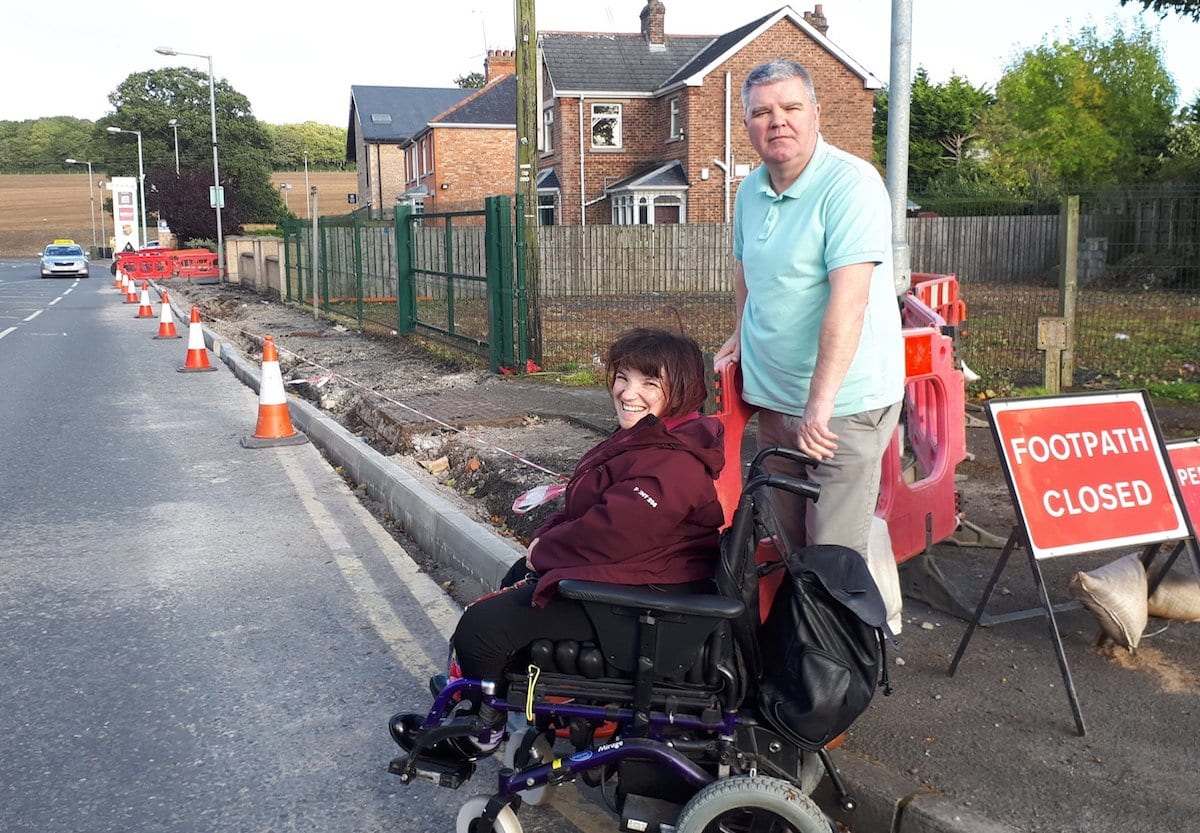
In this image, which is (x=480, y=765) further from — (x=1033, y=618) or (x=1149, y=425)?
(x=1149, y=425)


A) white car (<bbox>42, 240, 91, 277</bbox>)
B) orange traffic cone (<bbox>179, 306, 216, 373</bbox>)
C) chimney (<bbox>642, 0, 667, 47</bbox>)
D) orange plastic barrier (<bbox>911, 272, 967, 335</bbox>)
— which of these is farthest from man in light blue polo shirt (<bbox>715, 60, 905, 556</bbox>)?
white car (<bbox>42, 240, 91, 277</bbox>)

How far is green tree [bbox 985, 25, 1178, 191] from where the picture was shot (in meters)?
39.8

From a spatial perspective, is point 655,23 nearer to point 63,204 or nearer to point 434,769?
point 434,769

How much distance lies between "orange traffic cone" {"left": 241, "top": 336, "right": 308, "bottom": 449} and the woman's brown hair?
6940mm

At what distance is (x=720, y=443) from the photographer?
3.15 metres

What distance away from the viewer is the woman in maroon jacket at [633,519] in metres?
2.99

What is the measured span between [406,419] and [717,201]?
29.2 meters

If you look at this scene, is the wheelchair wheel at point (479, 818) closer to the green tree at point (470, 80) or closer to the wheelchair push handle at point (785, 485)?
the wheelchair push handle at point (785, 485)

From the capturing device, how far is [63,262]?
5266 centimetres

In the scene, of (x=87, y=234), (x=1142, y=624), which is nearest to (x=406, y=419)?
(x=1142, y=624)

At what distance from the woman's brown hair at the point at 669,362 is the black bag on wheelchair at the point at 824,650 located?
0.58 m

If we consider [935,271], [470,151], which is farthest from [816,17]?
[935,271]

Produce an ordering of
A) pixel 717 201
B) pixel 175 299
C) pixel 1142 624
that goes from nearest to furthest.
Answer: pixel 1142 624 < pixel 175 299 < pixel 717 201

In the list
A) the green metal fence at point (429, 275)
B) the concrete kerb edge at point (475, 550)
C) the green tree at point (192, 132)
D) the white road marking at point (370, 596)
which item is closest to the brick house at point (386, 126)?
the green tree at point (192, 132)
